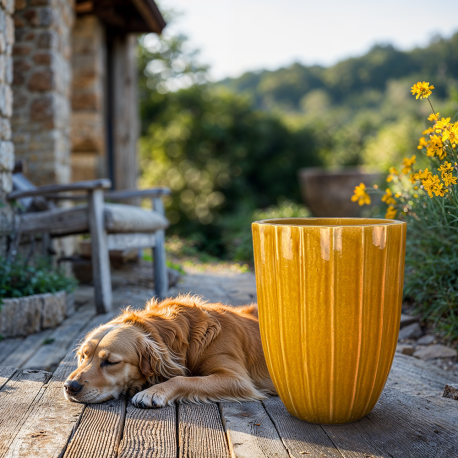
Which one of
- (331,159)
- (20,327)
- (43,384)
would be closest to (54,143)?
(20,327)

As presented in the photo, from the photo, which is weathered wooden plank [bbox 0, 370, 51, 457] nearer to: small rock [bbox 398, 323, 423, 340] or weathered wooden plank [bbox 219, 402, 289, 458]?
weathered wooden plank [bbox 219, 402, 289, 458]

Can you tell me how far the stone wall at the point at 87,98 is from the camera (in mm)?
6082

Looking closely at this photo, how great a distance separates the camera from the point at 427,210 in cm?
313

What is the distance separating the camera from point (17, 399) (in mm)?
1785

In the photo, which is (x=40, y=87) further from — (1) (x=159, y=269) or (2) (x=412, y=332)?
(2) (x=412, y=332)

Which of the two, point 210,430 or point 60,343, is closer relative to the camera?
point 210,430

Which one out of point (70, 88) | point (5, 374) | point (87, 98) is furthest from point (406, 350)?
point (87, 98)

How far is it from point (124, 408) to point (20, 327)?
171 centimetres

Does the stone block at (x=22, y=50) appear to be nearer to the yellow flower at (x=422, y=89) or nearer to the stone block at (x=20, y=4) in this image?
the stone block at (x=20, y=4)

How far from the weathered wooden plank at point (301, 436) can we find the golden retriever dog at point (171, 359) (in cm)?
18

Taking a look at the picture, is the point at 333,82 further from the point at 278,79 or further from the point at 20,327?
the point at 20,327

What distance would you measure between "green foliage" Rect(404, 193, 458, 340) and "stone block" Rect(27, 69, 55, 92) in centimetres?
349

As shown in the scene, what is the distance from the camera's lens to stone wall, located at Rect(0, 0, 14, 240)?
11.2 feet

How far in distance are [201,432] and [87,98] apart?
537 centimetres
